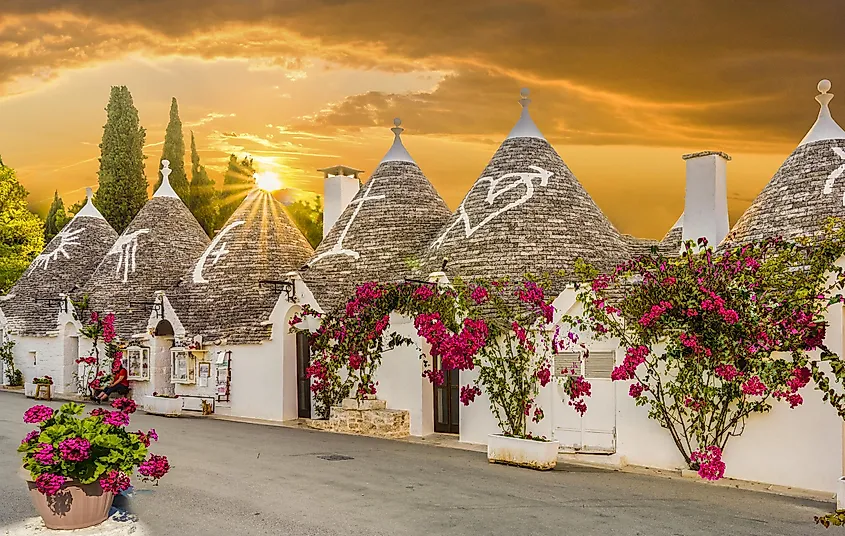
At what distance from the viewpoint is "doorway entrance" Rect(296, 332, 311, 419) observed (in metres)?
21.5

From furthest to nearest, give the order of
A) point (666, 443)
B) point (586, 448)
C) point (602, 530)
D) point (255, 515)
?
1. point (586, 448)
2. point (666, 443)
3. point (255, 515)
4. point (602, 530)

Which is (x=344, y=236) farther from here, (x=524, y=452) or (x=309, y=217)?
(x=309, y=217)

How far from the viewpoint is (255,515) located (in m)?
10.5

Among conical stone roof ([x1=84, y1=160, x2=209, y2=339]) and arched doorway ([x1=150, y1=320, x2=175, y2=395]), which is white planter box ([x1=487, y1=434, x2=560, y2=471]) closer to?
arched doorway ([x1=150, y1=320, x2=175, y2=395])

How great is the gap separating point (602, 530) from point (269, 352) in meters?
13.5

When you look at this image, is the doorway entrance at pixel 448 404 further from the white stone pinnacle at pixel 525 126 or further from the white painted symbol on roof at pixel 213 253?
the white painted symbol on roof at pixel 213 253

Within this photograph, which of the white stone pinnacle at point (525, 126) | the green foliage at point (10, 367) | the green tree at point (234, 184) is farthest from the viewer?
the green tree at point (234, 184)

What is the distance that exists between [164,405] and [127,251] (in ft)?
26.7

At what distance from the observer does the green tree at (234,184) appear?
5467 cm

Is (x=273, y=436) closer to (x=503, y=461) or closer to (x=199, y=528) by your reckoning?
(x=503, y=461)

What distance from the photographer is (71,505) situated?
362 inches

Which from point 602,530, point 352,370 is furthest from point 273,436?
point 602,530

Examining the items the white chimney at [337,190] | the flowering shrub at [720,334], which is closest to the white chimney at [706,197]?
the flowering shrub at [720,334]

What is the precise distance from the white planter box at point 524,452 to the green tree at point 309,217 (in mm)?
42861
